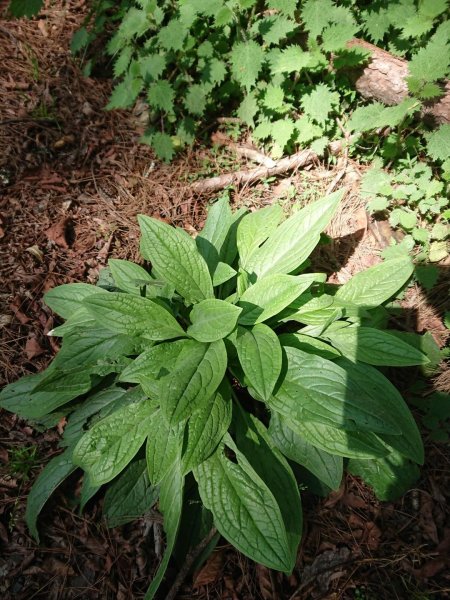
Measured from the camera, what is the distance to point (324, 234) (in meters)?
2.79

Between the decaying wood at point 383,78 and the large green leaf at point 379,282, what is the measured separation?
1.22 m

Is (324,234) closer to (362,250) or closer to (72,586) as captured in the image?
(362,250)

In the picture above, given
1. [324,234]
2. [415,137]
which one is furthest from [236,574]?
[415,137]

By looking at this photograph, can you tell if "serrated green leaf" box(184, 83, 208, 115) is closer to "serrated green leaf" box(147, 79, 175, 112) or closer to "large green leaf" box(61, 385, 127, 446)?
"serrated green leaf" box(147, 79, 175, 112)

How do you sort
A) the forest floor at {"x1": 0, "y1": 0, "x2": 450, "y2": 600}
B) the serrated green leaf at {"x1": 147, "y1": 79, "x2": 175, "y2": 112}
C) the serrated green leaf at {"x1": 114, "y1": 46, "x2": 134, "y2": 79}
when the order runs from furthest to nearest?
the serrated green leaf at {"x1": 114, "y1": 46, "x2": 134, "y2": 79} → the serrated green leaf at {"x1": 147, "y1": 79, "x2": 175, "y2": 112} → the forest floor at {"x1": 0, "y1": 0, "x2": 450, "y2": 600}

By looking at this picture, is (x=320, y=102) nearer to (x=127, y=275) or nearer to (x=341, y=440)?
(x=127, y=275)

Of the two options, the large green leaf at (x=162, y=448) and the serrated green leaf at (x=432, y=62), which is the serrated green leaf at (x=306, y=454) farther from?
the serrated green leaf at (x=432, y=62)

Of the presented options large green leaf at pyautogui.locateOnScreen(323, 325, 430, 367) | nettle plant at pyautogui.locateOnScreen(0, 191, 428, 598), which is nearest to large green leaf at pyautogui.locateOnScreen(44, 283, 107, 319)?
nettle plant at pyautogui.locateOnScreen(0, 191, 428, 598)

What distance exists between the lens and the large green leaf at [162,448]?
71.8 inches

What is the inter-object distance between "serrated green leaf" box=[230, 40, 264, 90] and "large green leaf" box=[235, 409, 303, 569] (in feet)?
7.20

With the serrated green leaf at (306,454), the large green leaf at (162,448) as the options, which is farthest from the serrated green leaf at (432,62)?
the large green leaf at (162,448)

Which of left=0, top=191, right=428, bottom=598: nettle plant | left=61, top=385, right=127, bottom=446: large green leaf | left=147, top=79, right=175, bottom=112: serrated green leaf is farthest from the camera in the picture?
left=147, top=79, right=175, bottom=112: serrated green leaf

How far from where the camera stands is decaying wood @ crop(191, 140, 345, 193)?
3.13 m

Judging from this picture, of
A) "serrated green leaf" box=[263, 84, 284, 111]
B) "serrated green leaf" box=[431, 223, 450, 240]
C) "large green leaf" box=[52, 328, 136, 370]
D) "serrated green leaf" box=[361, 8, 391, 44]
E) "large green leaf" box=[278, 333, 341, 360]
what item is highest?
"serrated green leaf" box=[361, 8, 391, 44]
